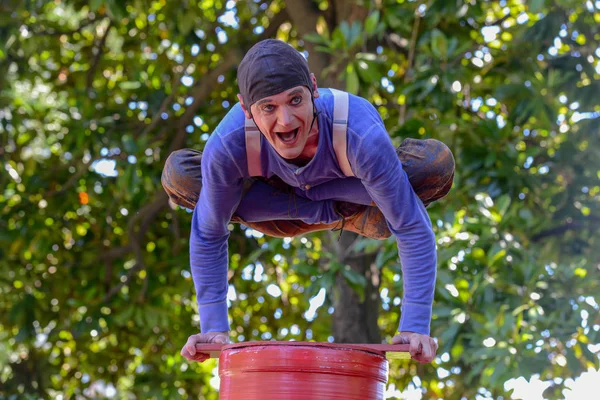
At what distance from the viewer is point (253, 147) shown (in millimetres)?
2043

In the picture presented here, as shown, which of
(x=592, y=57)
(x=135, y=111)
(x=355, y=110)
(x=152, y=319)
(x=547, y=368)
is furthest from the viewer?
(x=135, y=111)

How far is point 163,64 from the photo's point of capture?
17.5 ft

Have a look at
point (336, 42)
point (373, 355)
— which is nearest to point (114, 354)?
point (336, 42)

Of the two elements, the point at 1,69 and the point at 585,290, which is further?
the point at 1,69

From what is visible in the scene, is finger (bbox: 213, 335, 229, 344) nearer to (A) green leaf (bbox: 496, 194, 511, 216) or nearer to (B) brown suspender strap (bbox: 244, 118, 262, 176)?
(B) brown suspender strap (bbox: 244, 118, 262, 176)

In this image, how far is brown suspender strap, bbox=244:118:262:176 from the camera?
2.02 m

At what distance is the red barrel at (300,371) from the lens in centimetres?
190

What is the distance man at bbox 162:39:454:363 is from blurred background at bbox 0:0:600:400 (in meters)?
1.54

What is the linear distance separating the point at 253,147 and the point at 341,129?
8.4 inches

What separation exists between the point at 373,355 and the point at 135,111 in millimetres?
3491

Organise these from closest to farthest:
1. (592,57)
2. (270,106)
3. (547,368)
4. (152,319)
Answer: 1. (270,106)
2. (547,368)
3. (592,57)
4. (152,319)

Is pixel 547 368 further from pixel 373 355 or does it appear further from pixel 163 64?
pixel 163 64

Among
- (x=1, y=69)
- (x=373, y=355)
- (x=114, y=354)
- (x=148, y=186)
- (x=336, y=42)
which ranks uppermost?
(x=1, y=69)

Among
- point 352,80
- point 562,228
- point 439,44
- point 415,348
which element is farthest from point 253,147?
point 562,228
